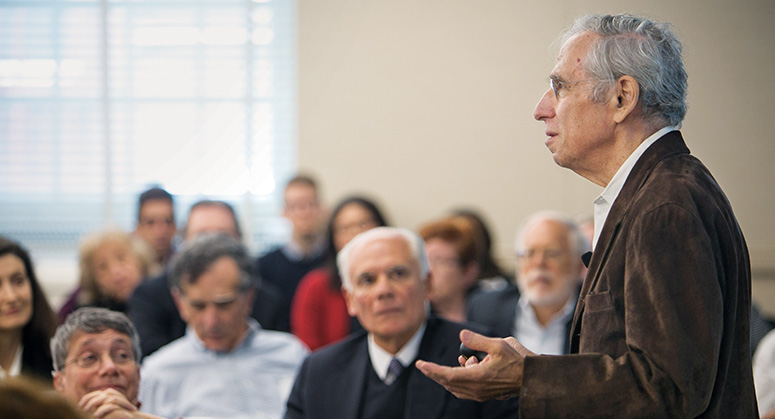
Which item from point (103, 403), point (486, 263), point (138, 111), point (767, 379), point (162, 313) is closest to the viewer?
point (103, 403)

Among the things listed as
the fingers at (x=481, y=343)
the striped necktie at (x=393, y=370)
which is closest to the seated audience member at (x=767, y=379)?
the striped necktie at (x=393, y=370)

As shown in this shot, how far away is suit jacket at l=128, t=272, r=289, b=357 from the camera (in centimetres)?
323

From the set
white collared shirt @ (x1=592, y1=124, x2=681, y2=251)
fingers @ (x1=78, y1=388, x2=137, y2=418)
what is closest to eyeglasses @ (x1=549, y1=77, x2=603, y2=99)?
white collared shirt @ (x1=592, y1=124, x2=681, y2=251)

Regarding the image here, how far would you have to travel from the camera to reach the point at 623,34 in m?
1.41

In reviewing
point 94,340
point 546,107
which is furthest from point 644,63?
point 94,340

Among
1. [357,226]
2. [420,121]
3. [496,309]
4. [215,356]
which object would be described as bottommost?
[215,356]

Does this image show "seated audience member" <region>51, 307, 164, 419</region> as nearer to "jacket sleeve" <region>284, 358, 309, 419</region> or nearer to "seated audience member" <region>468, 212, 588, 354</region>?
"jacket sleeve" <region>284, 358, 309, 419</region>

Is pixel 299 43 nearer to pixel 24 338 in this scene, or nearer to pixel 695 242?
pixel 24 338

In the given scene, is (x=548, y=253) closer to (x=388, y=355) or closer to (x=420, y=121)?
(x=388, y=355)

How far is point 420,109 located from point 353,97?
487 mm

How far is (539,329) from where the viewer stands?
→ 3223mm

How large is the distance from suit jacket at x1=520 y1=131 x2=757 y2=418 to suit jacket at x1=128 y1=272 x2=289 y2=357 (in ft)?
7.37

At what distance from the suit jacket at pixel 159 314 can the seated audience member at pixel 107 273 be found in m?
0.35

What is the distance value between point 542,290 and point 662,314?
2024 mm
